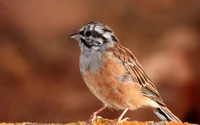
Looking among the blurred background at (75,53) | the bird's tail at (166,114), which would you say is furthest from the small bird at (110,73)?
the blurred background at (75,53)

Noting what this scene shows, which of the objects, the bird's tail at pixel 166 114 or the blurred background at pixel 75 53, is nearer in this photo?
the bird's tail at pixel 166 114

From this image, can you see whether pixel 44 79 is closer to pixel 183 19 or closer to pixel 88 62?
pixel 183 19

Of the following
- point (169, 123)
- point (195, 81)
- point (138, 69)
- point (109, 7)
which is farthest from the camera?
point (109, 7)

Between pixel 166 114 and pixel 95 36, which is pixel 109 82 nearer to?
pixel 95 36

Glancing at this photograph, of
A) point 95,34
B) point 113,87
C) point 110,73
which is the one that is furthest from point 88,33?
point 113,87

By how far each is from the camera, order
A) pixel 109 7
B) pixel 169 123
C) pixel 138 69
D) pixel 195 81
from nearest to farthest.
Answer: pixel 169 123
pixel 138 69
pixel 195 81
pixel 109 7

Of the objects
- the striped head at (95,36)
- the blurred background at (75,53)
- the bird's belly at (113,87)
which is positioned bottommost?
the blurred background at (75,53)

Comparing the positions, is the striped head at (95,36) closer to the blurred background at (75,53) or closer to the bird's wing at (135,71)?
the bird's wing at (135,71)

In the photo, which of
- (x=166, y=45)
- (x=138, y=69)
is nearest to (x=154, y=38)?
(x=166, y=45)

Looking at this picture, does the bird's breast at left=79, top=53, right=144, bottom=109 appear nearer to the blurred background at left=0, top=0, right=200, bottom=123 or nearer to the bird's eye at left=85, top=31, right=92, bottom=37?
the bird's eye at left=85, top=31, right=92, bottom=37
